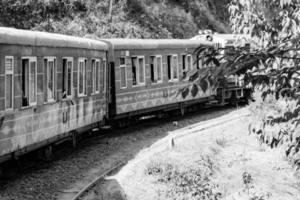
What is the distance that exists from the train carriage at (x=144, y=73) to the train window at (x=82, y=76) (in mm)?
2807

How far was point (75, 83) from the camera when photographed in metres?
15.0

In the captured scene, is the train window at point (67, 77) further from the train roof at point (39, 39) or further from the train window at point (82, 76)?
the train window at point (82, 76)

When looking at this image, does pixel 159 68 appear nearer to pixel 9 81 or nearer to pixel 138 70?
pixel 138 70

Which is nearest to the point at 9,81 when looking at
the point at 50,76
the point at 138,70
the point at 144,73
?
the point at 50,76

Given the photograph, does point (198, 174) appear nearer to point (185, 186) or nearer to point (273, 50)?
point (185, 186)

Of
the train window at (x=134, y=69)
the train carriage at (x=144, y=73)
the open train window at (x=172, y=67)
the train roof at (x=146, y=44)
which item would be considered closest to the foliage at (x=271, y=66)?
the train carriage at (x=144, y=73)

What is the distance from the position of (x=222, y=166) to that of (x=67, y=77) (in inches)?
180

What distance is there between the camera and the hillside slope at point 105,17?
31.0 meters

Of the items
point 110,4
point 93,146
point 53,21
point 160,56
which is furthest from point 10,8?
point 93,146

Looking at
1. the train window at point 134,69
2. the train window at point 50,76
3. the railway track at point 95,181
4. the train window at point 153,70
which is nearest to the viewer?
the railway track at point 95,181

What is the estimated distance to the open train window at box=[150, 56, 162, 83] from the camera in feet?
69.4

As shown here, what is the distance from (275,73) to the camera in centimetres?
434

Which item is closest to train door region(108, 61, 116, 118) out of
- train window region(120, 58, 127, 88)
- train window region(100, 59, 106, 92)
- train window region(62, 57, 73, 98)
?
train window region(120, 58, 127, 88)

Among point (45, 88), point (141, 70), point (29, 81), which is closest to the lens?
point (29, 81)
